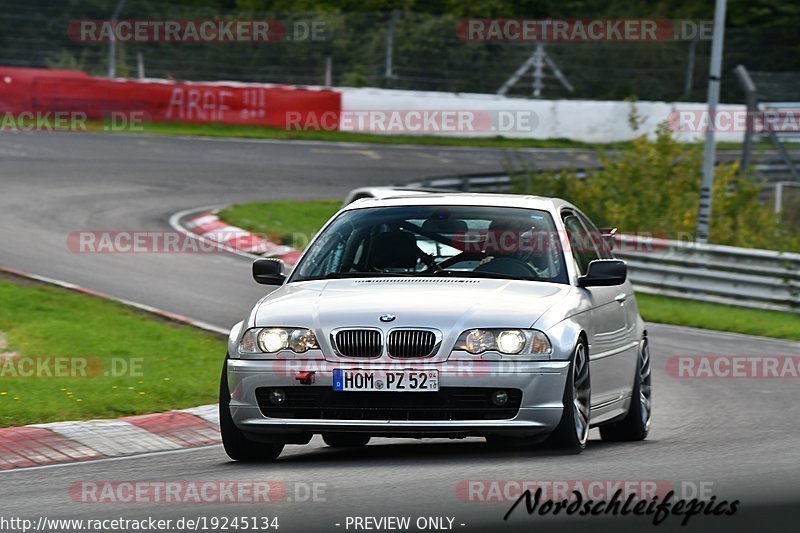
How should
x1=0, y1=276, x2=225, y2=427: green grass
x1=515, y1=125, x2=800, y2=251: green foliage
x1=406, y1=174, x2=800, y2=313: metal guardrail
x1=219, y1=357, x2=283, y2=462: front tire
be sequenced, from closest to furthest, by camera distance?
x1=219, y1=357, x2=283, y2=462: front tire < x1=0, y1=276, x2=225, y2=427: green grass < x1=406, y1=174, x2=800, y2=313: metal guardrail < x1=515, y1=125, x2=800, y2=251: green foliage

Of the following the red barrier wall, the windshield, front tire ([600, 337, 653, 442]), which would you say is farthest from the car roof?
the red barrier wall

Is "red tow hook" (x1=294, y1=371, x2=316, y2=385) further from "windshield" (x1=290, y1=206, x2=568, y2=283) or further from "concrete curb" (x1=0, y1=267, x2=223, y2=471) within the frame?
"concrete curb" (x1=0, y1=267, x2=223, y2=471)

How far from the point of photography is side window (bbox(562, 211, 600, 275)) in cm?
919

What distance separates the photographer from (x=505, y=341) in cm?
773

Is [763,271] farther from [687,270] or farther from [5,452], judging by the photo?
[5,452]

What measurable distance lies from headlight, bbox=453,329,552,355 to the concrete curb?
2675mm

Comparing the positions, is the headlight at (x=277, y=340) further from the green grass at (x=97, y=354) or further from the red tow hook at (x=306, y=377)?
the green grass at (x=97, y=354)

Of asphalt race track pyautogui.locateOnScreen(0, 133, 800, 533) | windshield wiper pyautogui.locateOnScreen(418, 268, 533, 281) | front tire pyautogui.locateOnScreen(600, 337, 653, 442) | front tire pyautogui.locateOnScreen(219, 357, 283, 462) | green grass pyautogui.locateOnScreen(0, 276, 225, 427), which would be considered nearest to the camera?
asphalt race track pyautogui.locateOnScreen(0, 133, 800, 533)

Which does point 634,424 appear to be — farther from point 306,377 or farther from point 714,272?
point 714,272

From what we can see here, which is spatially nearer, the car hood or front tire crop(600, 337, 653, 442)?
the car hood

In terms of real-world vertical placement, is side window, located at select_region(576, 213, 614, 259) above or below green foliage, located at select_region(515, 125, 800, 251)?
above

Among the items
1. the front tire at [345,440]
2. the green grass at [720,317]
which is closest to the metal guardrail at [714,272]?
the green grass at [720,317]

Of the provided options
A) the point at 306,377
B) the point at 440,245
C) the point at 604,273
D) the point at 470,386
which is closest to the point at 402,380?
the point at 470,386

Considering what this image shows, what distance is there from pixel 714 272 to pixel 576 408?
12.5 metres
